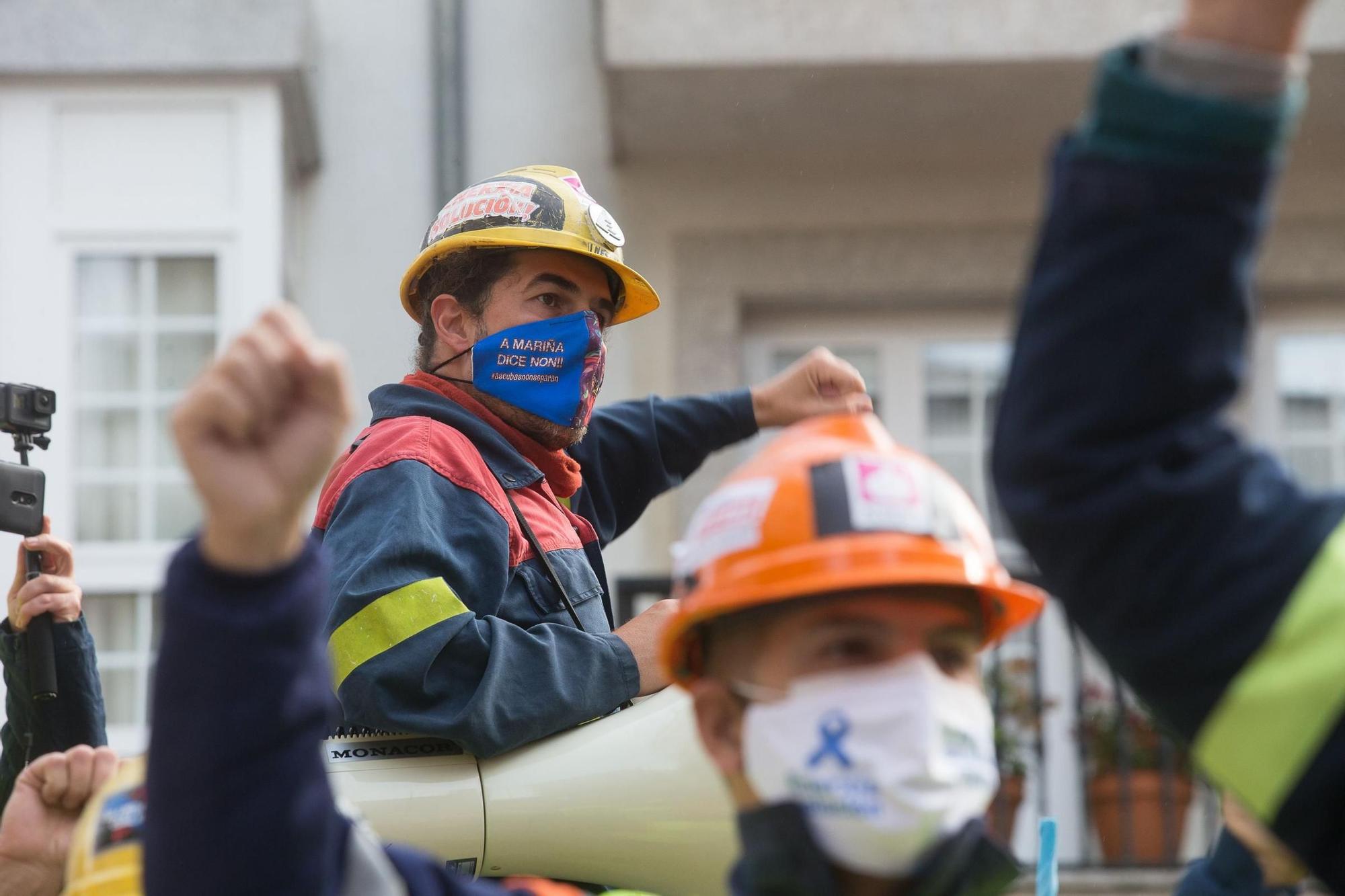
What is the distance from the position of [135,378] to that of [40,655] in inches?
162

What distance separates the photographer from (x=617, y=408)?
13.2 ft

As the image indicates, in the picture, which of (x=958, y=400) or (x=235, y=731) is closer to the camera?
(x=235, y=731)

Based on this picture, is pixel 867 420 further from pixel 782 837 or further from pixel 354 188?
pixel 354 188

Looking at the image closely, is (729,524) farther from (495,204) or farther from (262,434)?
(495,204)

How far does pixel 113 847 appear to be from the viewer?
1.71 meters

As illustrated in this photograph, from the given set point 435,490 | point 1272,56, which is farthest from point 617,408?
point 1272,56

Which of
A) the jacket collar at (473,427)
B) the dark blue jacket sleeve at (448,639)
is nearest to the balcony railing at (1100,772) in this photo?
the jacket collar at (473,427)

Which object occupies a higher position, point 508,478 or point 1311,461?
point 508,478

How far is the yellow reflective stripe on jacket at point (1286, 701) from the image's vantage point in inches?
59.0

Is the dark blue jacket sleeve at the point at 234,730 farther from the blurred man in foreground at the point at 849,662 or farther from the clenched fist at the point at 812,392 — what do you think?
the clenched fist at the point at 812,392

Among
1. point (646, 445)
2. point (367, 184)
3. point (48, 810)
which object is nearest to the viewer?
point (48, 810)

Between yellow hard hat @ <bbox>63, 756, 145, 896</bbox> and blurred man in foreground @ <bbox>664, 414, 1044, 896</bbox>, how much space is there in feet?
1.84

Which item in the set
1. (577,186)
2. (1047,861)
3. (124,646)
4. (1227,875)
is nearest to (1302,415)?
(124,646)

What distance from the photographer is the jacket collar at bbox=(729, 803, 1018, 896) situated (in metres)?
1.69
